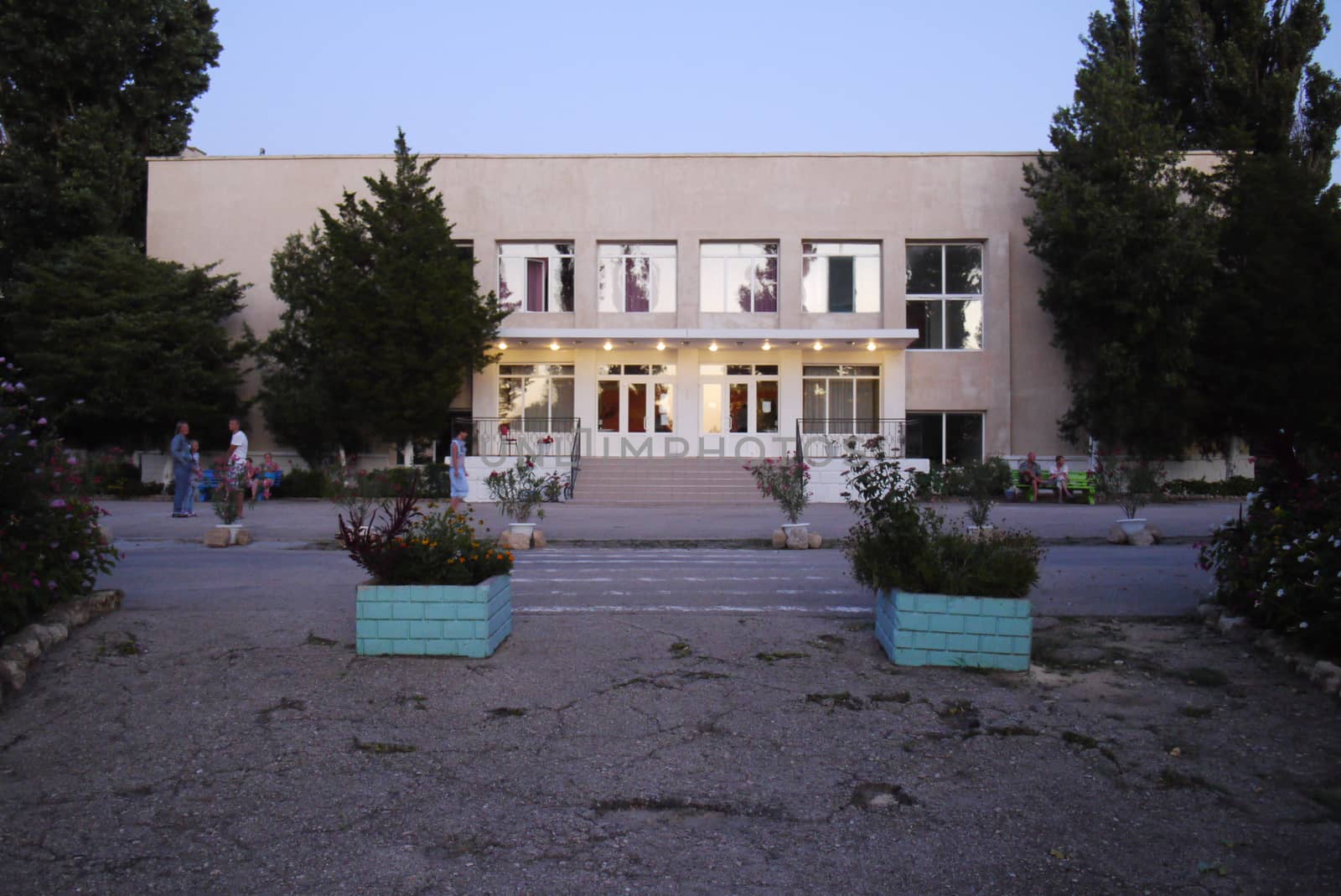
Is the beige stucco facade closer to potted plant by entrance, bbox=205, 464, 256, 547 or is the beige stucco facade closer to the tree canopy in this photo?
the tree canopy

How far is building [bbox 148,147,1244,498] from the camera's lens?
29.3 metres

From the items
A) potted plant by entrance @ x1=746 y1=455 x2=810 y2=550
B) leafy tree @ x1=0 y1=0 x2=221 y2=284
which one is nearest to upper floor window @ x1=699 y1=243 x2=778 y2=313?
potted plant by entrance @ x1=746 y1=455 x2=810 y2=550

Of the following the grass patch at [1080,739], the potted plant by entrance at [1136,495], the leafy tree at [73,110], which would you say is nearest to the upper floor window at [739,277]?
the potted plant by entrance at [1136,495]

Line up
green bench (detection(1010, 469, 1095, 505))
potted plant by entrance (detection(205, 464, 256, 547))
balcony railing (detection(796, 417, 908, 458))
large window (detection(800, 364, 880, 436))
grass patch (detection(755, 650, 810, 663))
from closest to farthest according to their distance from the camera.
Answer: grass patch (detection(755, 650, 810, 663)) → potted plant by entrance (detection(205, 464, 256, 547)) → green bench (detection(1010, 469, 1095, 505)) → balcony railing (detection(796, 417, 908, 458)) → large window (detection(800, 364, 880, 436))

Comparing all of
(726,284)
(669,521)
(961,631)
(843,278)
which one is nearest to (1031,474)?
(843,278)

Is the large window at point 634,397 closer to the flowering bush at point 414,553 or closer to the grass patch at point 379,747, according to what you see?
the flowering bush at point 414,553

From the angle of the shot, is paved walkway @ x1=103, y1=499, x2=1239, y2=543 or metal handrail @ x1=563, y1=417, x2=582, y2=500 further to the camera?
metal handrail @ x1=563, y1=417, x2=582, y2=500

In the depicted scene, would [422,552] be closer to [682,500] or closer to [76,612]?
[76,612]

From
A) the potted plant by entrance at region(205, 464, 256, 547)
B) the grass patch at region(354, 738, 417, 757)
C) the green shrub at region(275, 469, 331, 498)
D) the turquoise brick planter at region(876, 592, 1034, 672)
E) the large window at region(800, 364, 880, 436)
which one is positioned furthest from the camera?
the large window at region(800, 364, 880, 436)

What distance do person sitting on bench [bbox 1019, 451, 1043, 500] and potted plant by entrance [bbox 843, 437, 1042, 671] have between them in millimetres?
20196

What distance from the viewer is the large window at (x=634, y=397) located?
29938mm

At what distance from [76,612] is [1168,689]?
24.3ft

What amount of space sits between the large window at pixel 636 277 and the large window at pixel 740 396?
2.50 meters

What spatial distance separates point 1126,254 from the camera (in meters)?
26.2
